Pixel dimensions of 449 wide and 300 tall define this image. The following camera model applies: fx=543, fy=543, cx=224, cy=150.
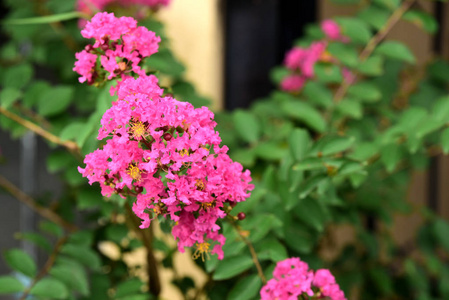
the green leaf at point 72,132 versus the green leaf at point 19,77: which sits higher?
the green leaf at point 19,77

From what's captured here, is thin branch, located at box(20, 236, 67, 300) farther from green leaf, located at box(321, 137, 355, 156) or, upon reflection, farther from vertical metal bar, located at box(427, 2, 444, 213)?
vertical metal bar, located at box(427, 2, 444, 213)

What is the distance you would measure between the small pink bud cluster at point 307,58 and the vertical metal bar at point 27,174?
106 centimetres

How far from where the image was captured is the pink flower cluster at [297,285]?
0.62 m

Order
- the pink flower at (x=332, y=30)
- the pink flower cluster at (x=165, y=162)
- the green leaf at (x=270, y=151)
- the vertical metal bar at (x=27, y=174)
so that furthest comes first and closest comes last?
the vertical metal bar at (x=27, y=174)
the pink flower at (x=332, y=30)
the green leaf at (x=270, y=151)
the pink flower cluster at (x=165, y=162)

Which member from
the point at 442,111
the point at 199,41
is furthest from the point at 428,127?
the point at 199,41

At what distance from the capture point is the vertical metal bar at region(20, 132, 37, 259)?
1.98 m

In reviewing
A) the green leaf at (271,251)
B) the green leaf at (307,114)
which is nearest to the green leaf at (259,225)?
the green leaf at (271,251)

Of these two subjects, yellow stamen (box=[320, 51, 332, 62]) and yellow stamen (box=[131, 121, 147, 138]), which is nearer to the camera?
yellow stamen (box=[131, 121, 147, 138])

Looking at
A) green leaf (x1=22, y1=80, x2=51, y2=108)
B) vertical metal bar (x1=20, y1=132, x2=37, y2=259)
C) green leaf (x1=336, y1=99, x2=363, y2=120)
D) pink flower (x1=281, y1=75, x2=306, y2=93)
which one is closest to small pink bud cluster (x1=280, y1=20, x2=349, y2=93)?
pink flower (x1=281, y1=75, x2=306, y2=93)

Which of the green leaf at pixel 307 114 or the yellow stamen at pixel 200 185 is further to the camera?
the green leaf at pixel 307 114

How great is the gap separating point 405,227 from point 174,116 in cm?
162

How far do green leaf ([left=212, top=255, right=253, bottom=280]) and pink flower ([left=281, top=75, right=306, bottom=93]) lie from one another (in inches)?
26.0

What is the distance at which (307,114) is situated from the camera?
112cm

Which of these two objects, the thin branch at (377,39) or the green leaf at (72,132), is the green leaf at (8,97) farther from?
the thin branch at (377,39)
